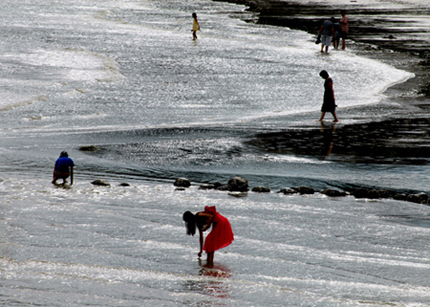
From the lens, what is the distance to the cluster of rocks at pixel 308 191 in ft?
34.2

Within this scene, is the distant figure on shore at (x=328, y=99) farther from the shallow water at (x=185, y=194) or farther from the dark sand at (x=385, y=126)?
the shallow water at (x=185, y=194)

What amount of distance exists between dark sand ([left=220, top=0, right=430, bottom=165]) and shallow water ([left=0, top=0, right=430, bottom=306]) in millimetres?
557

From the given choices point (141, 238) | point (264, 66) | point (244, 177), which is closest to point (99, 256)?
point (141, 238)

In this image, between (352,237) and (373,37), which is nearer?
(352,237)

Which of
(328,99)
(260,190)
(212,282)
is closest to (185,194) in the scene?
(260,190)

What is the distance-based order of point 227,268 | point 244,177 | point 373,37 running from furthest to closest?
point 373,37, point 244,177, point 227,268

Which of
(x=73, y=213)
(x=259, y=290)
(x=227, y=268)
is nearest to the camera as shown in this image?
(x=259, y=290)

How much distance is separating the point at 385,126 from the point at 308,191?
6266mm

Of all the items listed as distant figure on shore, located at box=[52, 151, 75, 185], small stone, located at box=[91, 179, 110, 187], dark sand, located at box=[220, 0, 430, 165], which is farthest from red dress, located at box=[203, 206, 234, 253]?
dark sand, located at box=[220, 0, 430, 165]

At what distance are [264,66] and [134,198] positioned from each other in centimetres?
1669

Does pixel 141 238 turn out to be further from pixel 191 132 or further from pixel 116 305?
pixel 191 132

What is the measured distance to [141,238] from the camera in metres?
8.23

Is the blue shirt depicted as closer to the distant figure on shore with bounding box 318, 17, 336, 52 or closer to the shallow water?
the shallow water

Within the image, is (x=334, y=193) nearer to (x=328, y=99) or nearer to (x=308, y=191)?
(x=308, y=191)
